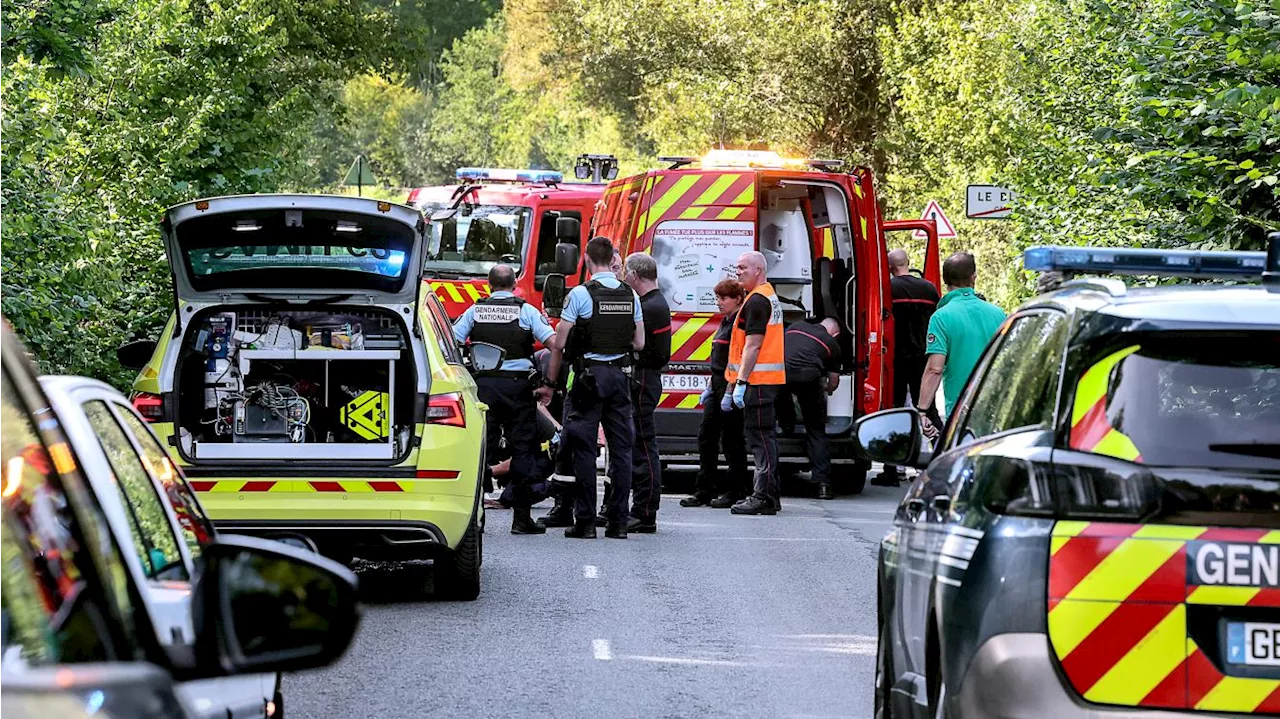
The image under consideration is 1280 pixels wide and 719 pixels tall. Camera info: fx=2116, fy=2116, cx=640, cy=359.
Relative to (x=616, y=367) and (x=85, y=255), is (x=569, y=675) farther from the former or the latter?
(x=85, y=255)

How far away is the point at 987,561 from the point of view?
4457 mm

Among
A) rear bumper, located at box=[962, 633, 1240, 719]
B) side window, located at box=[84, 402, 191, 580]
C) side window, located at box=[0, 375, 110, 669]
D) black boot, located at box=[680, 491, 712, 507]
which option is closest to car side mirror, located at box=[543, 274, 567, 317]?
black boot, located at box=[680, 491, 712, 507]

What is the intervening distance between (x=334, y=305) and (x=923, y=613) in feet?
16.1

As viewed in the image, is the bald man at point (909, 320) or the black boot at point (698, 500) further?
the bald man at point (909, 320)

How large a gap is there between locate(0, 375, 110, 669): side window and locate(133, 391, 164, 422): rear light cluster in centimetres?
713

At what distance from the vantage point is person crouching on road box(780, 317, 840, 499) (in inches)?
601

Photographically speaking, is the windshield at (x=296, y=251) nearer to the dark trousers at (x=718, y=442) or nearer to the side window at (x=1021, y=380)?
the side window at (x=1021, y=380)

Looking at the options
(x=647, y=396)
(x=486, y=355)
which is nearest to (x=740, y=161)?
(x=647, y=396)

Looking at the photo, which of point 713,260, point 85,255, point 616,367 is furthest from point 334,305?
point 713,260

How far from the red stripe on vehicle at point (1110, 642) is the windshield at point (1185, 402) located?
1.06 feet

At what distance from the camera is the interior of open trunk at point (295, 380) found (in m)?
9.98

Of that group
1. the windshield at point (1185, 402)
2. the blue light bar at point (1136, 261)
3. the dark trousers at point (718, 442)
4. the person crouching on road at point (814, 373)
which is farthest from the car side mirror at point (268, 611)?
the person crouching on road at point (814, 373)

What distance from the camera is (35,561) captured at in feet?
7.78

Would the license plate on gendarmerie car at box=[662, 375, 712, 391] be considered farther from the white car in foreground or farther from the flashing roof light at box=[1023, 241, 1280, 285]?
the white car in foreground
